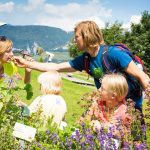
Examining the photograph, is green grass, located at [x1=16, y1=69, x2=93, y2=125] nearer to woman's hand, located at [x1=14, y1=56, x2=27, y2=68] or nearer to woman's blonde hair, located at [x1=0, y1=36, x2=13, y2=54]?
woman's hand, located at [x1=14, y1=56, x2=27, y2=68]

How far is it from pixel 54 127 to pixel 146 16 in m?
78.6

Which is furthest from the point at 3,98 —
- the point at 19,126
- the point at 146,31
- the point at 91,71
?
the point at 146,31

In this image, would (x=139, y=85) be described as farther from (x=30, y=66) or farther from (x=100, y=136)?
(x=30, y=66)

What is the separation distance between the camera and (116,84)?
504cm

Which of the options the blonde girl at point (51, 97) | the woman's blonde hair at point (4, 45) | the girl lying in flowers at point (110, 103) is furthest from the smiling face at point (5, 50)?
the girl lying in flowers at point (110, 103)

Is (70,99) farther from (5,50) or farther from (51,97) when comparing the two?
(51,97)

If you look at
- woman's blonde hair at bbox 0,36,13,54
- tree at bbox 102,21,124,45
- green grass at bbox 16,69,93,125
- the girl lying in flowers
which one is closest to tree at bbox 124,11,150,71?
tree at bbox 102,21,124,45

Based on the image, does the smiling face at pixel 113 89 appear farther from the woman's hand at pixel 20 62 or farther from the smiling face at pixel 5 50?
the smiling face at pixel 5 50

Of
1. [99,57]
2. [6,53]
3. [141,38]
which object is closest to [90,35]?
[99,57]

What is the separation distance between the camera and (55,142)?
4.25m

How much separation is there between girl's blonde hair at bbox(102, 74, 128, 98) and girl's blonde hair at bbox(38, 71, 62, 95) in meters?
1.14

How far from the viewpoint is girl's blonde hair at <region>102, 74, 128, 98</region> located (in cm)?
491

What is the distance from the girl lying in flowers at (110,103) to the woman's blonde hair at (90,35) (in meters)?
0.43

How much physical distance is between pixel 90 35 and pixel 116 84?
67 cm
